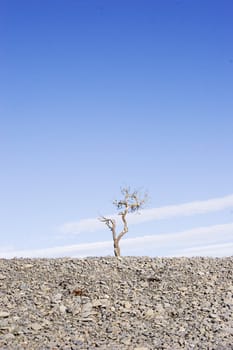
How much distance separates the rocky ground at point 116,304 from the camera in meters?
14.1

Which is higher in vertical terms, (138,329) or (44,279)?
(44,279)

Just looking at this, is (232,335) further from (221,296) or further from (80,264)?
(80,264)

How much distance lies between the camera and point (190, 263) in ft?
66.5

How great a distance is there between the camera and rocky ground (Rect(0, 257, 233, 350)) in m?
14.1

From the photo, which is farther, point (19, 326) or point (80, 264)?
point (80, 264)

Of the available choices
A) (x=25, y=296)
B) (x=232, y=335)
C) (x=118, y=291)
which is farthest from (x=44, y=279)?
(x=232, y=335)

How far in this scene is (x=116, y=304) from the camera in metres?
16.1

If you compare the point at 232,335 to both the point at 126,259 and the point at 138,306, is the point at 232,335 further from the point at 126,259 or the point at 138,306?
the point at 126,259

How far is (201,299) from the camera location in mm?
16828

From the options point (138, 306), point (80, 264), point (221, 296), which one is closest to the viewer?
point (138, 306)

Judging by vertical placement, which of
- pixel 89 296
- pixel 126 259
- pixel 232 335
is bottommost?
pixel 232 335

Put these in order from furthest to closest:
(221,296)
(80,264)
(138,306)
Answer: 1. (80,264)
2. (221,296)
3. (138,306)

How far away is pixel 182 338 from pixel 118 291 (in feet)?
10.8

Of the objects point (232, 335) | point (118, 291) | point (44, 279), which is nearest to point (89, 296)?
point (118, 291)
